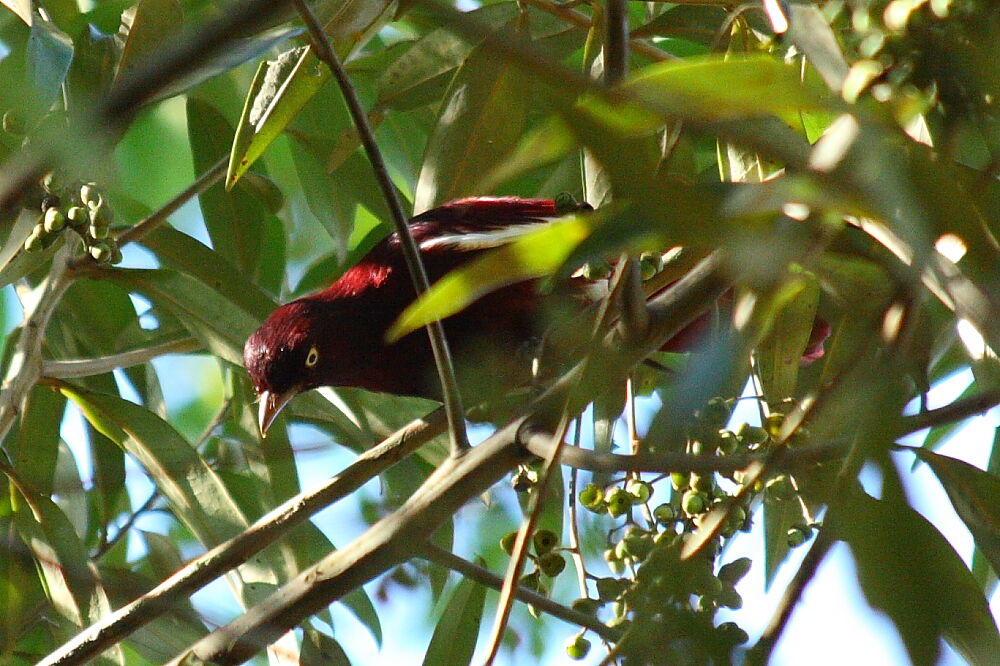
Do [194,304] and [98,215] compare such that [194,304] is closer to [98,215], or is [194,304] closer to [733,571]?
[98,215]

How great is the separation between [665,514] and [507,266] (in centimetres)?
65

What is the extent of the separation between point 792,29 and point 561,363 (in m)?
0.77

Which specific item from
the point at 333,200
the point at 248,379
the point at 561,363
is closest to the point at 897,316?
the point at 561,363

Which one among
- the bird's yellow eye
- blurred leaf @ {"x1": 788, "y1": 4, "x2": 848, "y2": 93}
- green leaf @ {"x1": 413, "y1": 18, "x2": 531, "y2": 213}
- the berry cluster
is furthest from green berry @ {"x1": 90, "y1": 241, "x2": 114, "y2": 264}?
blurred leaf @ {"x1": 788, "y1": 4, "x2": 848, "y2": 93}

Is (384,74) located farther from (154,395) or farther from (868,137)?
(868,137)

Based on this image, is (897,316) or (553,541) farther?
(553,541)

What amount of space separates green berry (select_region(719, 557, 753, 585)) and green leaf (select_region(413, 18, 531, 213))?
1.05m

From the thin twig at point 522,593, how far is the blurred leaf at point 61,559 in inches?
32.1

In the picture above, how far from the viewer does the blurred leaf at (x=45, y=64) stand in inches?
68.8

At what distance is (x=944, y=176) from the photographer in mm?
851

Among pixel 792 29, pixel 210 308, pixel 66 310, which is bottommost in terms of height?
pixel 792 29

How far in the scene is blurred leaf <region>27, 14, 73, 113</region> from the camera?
1.75 m

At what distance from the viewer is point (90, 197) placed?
2094mm

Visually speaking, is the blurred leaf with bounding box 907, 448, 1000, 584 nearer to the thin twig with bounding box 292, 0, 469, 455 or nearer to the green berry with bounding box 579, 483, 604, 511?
the green berry with bounding box 579, 483, 604, 511
